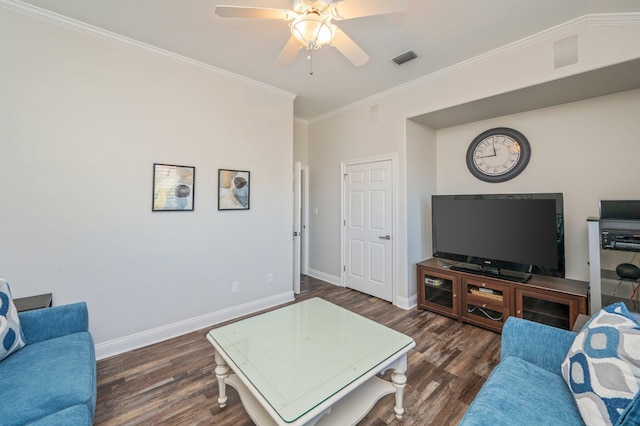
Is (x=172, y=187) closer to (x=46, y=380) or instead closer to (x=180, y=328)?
(x=180, y=328)

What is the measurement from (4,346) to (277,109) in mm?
3183

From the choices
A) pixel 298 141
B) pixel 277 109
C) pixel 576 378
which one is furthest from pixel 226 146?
pixel 576 378

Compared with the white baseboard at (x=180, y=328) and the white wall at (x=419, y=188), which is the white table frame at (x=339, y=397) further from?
the white wall at (x=419, y=188)

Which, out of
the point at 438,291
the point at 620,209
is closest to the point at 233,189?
the point at 438,291

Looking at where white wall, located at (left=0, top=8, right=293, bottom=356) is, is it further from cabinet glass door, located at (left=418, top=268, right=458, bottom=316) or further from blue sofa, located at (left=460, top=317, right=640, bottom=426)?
blue sofa, located at (left=460, top=317, right=640, bottom=426)

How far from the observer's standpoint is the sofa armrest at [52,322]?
1692 millimetres

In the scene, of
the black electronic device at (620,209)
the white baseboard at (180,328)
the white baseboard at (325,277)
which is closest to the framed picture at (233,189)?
the white baseboard at (180,328)

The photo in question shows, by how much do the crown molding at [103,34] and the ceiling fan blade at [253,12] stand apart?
1492 millimetres

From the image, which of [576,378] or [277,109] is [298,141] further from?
[576,378]

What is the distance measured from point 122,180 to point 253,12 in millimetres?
1894

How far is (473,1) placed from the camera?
78.4 inches

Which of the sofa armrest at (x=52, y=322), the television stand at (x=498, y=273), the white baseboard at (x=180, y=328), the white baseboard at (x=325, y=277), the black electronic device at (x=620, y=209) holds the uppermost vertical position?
the black electronic device at (x=620, y=209)

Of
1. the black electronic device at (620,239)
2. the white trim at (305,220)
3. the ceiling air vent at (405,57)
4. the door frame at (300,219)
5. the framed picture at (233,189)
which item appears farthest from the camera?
the white trim at (305,220)

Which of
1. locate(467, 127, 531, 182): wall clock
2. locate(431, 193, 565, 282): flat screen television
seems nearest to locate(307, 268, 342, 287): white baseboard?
locate(431, 193, 565, 282): flat screen television
